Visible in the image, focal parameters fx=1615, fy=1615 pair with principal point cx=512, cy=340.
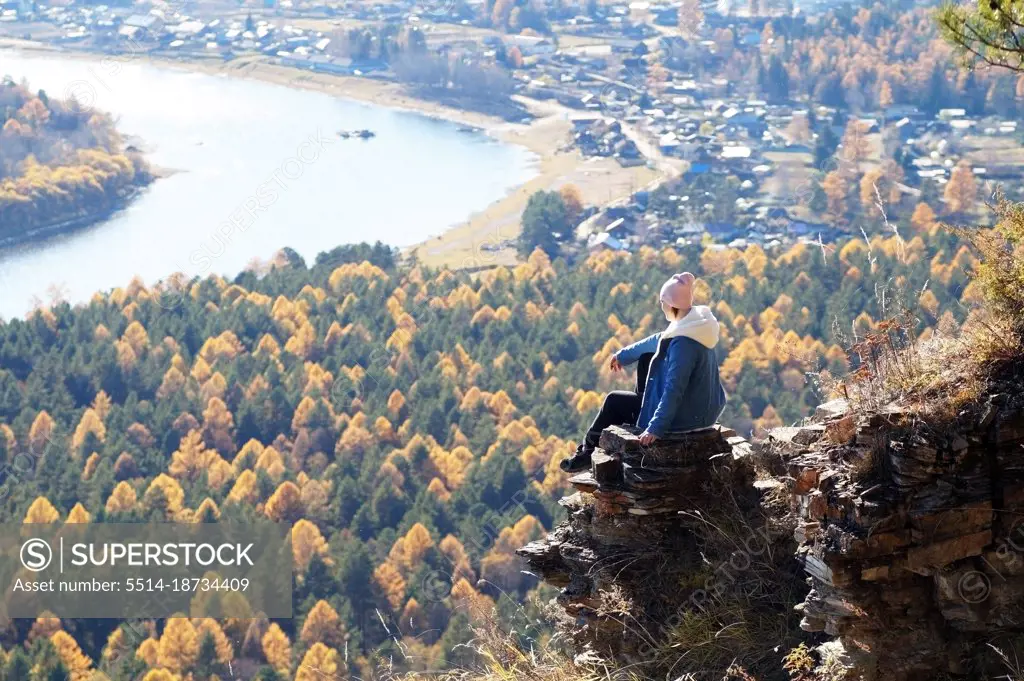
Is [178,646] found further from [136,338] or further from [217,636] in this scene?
[136,338]

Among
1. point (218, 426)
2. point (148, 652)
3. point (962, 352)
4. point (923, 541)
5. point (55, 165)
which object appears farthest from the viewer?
point (55, 165)

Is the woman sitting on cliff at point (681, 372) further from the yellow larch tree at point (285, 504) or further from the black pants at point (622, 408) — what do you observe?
the yellow larch tree at point (285, 504)

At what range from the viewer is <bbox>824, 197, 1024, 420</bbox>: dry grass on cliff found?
6.24 m

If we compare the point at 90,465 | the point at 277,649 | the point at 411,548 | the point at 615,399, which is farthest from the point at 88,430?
the point at 615,399

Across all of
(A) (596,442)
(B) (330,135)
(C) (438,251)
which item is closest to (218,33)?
(B) (330,135)

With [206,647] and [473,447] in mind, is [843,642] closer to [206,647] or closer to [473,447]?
[206,647]

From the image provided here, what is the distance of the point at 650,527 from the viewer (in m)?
7.50

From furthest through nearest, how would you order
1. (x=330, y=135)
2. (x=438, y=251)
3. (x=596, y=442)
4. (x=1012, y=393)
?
(x=330, y=135)
(x=438, y=251)
(x=596, y=442)
(x=1012, y=393)

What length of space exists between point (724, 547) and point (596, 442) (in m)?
0.92

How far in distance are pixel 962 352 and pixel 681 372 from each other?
4.12 feet

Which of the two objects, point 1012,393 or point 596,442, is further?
point 596,442

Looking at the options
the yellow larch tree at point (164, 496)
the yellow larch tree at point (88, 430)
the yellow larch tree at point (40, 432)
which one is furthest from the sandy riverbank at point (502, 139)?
the yellow larch tree at point (164, 496)

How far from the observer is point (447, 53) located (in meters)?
115

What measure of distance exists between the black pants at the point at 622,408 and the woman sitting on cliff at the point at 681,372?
0.25 feet
